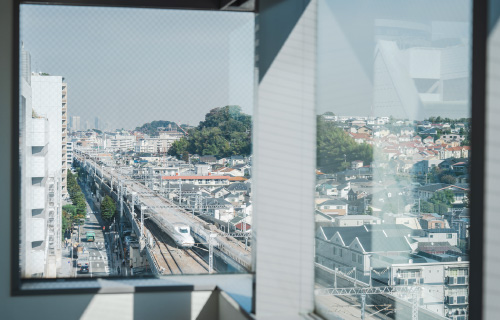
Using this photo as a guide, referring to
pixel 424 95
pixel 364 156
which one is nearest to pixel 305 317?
pixel 364 156

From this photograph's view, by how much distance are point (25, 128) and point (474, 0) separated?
323cm

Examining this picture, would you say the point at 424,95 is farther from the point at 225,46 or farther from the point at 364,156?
the point at 225,46

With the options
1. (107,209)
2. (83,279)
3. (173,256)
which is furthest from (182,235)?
(83,279)

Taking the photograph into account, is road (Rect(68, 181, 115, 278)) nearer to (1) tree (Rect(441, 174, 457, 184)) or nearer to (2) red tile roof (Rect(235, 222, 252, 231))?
(2) red tile roof (Rect(235, 222, 252, 231))

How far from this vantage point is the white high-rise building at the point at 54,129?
4.18m

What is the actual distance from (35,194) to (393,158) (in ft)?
8.86

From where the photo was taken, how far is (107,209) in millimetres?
4426

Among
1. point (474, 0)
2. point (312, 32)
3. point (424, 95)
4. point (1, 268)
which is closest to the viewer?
point (474, 0)

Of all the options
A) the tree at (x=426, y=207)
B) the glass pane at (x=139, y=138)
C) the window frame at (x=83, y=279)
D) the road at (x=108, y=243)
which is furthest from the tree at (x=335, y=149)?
the road at (x=108, y=243)

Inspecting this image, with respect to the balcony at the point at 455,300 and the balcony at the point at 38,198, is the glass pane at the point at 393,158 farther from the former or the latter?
the balcony at the point at 38,198

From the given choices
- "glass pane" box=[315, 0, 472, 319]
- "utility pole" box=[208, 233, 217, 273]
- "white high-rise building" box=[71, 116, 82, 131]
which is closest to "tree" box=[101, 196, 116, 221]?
"white high-rise building" box=[71, 116, 82, 131]

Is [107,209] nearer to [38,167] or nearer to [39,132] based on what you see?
[38,167]

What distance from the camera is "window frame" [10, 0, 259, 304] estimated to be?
13.0 ft

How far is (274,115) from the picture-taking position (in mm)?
3404
